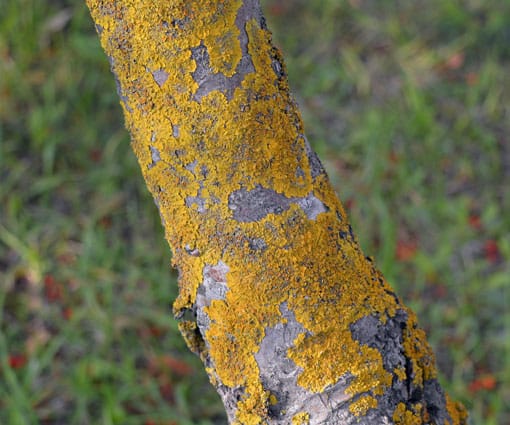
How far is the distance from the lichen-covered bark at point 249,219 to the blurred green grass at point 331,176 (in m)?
1.33

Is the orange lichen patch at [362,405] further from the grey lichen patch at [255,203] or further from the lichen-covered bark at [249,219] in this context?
the grey lichen patch at [255,203]

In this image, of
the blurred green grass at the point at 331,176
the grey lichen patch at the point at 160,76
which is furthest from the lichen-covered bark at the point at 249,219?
the blurred green grass at the point at 331,176

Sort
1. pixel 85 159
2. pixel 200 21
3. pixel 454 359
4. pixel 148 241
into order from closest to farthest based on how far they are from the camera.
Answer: pixel 200 21 < pixel 454 359 < pixel 148 241 < pixel 85 159

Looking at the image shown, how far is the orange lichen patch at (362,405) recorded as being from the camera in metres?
0.69

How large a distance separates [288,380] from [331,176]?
1.89 meters

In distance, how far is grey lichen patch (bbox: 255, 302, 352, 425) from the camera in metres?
0.68

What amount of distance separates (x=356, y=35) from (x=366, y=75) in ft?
0.99

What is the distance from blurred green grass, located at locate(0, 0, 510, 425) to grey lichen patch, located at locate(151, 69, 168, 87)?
4.85 ft

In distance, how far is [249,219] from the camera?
677mm

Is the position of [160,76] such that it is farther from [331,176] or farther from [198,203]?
[331,176]

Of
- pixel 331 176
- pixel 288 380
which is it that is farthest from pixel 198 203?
pixel 331 176

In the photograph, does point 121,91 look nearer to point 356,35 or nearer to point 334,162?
point 334,162

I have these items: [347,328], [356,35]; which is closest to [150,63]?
[347,328]

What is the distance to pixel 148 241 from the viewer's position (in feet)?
7.77
